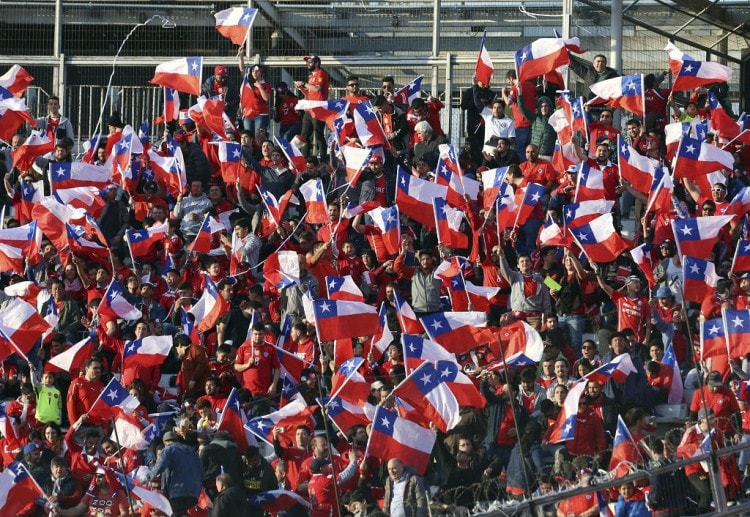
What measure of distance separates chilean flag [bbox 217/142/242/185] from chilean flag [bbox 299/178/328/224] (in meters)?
1.23

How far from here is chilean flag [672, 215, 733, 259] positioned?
22.3m

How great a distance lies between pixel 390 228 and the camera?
932 inches

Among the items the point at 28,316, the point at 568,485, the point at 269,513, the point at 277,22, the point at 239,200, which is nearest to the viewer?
the point at 568,485

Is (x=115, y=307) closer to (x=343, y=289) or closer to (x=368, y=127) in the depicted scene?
(x=343, y=289)

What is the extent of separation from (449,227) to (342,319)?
2.75 meters

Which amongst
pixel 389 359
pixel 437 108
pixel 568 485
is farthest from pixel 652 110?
pixel 568 485

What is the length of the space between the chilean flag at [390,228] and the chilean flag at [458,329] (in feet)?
10.4

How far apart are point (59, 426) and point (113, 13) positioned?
1161 centimetres

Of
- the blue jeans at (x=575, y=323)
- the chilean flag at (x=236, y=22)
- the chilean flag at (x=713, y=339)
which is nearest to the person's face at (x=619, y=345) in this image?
the chilean flag at (x=713, y=339)

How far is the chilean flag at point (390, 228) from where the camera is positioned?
77.5 ft

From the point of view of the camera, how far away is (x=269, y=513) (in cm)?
1587

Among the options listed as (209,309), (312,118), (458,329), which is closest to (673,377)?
(458,329)

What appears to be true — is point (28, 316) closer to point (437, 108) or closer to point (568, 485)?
point (437, 108)

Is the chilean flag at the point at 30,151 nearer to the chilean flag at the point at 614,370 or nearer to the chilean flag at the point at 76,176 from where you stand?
the chilean flag at the point at 76,176
